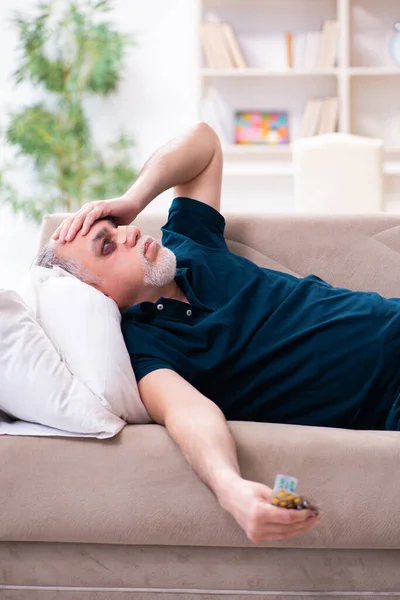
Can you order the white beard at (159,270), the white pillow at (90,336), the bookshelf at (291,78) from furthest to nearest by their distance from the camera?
1. the bookshelf at (291,78)
2. the white beard at (159,270)
3. the white pillow at (90,336)

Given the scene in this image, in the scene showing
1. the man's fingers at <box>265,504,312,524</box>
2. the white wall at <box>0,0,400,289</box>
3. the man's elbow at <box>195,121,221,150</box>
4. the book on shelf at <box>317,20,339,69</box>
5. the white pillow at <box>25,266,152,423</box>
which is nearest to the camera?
the man's fingers at <box>265,504,312,524</box>

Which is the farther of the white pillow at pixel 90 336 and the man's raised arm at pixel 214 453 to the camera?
the white pillow at pixel 90 336

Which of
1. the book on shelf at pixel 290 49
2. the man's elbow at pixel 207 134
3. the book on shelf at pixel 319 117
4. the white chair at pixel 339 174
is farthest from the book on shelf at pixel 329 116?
the man's elbow at pixel 207 134

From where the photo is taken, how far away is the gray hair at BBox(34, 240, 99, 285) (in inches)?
67.2

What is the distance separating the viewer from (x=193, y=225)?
1.90m

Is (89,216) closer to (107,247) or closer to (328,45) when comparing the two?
(107,247)

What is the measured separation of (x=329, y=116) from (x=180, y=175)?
2.98 metres

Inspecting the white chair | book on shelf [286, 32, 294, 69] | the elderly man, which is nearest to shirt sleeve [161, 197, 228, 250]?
the elderly man

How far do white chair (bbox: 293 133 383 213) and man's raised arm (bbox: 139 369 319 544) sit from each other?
7.64 ft

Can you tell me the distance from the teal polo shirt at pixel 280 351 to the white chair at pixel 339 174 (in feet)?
6.55

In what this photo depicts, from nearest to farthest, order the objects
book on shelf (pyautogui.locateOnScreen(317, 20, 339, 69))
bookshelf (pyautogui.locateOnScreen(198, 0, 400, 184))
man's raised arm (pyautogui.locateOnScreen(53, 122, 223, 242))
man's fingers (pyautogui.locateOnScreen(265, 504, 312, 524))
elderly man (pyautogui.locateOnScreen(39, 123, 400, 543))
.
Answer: man's fingers (pyautogui.locateOnScreen(265, 504, 312, 524))
elderly man (pyautogui.locateOnScreen(39, 123, 400, 543))
man's raised arm (pyautogui.locateOnScreen(53, 122, 223, 242))
book on shelf (pyautogui.locateOnScreen(317, 20, 339, 69))
bookshelf (pyautogui.locateOnScreen(198, 0, 400, 184))

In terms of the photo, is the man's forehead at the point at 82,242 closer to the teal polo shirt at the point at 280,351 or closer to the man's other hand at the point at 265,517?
the teal polo shirt at the point at 280,351

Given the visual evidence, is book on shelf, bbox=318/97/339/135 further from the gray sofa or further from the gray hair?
the gray sofa

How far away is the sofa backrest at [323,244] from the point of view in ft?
6.35
